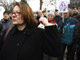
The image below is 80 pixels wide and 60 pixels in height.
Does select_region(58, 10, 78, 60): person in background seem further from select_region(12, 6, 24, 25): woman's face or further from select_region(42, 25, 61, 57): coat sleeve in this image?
select_region(12, 6, 24, 25): woman's face

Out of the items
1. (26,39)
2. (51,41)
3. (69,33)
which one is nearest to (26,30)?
(26,39)

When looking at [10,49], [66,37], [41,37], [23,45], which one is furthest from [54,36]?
[66,37]

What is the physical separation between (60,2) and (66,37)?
1452 mm

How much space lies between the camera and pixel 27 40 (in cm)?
230

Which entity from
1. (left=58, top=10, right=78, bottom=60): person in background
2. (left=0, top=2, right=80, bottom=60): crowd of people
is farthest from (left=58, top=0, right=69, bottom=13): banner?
(left=0, top=2, right=80, bottom=60): crowd of people

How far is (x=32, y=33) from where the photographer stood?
7.70ft

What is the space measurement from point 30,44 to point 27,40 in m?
0.06

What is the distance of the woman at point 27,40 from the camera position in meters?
2.27

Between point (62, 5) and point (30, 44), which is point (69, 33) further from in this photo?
point (30, 44)

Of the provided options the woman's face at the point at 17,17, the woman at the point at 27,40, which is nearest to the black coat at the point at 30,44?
the woman at the point at 27,40

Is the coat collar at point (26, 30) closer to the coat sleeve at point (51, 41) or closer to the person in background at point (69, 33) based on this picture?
the coat sleeve at point (51, 41)

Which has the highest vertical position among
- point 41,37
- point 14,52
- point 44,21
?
point 44,21

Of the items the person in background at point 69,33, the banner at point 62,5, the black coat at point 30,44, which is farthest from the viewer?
the banner at point 62,5

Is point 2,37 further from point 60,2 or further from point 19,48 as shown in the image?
point 60,2
